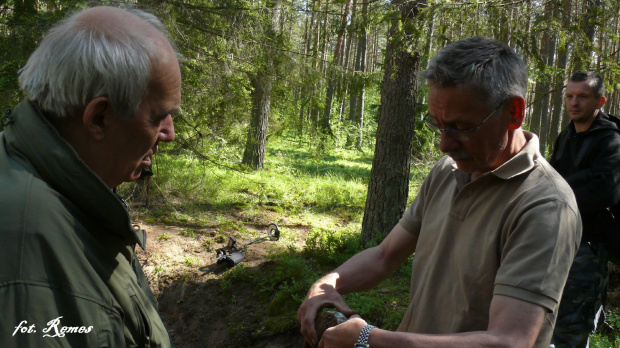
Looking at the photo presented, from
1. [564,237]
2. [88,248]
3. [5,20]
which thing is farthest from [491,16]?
[5,20]

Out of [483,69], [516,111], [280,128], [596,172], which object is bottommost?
[280,128]

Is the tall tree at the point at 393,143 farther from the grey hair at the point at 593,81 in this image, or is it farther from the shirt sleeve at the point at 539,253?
the shirt sleeve at the point at 539,253

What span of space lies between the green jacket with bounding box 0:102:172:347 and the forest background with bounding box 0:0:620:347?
355 cm

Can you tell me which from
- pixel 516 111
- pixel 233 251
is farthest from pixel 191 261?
pixel 516 111

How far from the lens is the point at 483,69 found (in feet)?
6.16

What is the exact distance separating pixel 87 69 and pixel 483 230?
1.50 meters

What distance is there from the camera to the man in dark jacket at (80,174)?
4.15 ft

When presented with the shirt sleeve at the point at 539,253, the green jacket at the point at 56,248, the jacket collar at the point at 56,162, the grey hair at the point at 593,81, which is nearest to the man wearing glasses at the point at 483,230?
the shirt sleeve at the point at 539,253

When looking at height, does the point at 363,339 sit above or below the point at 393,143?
below

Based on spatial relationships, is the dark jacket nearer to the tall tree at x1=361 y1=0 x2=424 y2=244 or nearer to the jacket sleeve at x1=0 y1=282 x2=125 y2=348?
the tall tree at x1=361 y1=0 x2=424 y2=244

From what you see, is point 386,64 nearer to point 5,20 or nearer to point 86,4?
point 86,4

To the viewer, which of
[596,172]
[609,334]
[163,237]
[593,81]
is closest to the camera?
[596,172]

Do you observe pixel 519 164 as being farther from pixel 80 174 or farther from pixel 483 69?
pixel 80 174

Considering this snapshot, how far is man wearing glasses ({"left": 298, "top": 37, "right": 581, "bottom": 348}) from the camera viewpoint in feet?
5.39
